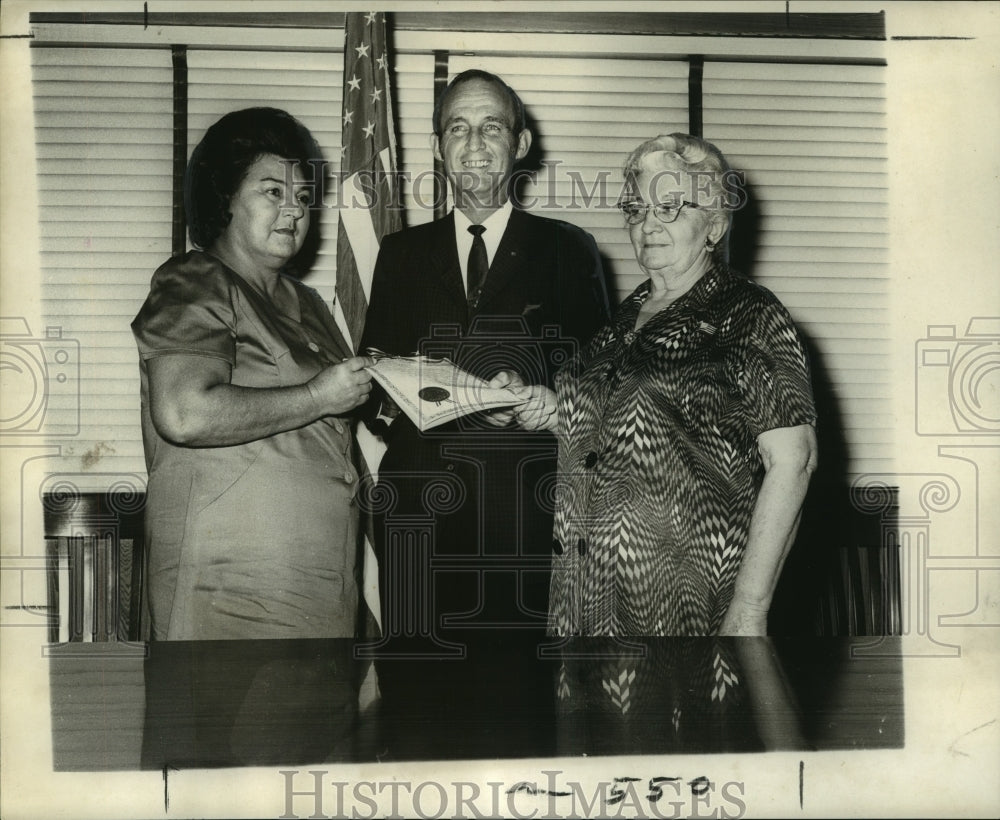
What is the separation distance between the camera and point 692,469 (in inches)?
106

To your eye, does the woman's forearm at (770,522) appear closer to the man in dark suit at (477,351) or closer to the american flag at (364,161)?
the man in dark suit at (477,351)

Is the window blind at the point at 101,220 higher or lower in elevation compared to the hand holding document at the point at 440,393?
higher

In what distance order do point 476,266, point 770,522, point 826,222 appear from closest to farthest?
point 770,522 → point 476,266 → point 826,222

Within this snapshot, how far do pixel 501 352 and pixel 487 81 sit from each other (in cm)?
78

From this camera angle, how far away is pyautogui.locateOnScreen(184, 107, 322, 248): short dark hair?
308 cm

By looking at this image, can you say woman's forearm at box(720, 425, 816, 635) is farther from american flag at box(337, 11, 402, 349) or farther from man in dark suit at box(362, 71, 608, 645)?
american flag at box(337, 11, 402, 349)

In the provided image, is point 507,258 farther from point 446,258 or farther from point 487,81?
point 487,81

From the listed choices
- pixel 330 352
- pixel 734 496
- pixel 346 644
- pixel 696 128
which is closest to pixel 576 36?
pixel 696 128

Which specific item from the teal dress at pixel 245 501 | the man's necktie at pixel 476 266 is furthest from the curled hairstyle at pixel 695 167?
the teal dress at pixel 245 501

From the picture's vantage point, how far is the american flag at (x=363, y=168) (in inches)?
125

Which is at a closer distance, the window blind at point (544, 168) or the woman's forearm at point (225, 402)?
the woman's forearm at point (225, 402)

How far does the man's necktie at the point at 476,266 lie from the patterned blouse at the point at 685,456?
1.72ft

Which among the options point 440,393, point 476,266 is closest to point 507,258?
point 476,266

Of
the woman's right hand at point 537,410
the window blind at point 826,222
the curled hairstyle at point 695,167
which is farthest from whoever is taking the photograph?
the window blind at point 826,222
